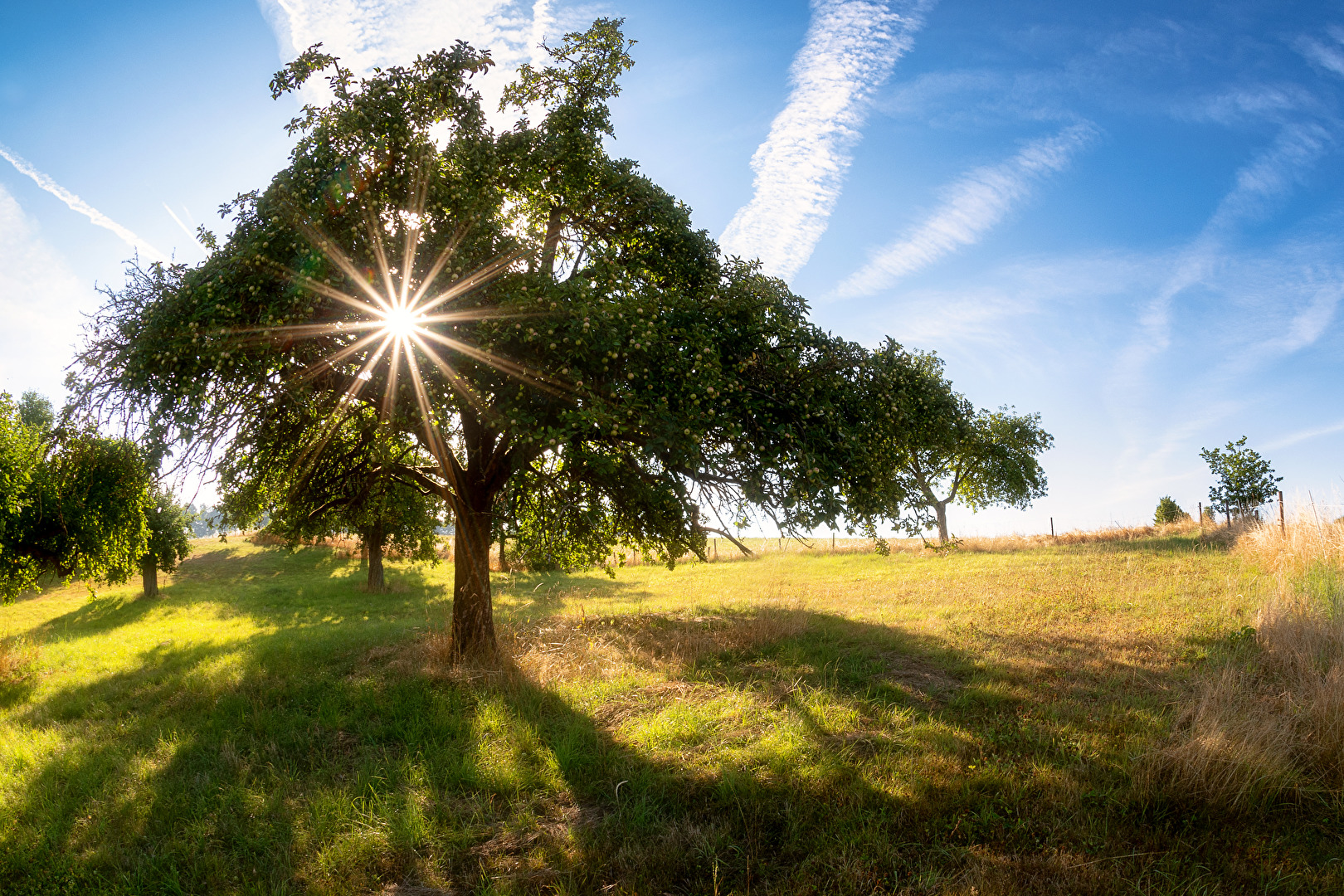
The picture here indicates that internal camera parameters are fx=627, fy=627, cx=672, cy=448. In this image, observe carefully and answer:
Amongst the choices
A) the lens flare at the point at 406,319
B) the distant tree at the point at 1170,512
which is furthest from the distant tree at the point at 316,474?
the distant tree at the point at 1170,512

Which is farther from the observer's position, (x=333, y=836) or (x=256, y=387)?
(x=256, y=387)

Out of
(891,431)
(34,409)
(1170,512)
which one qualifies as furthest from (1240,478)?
(34,409)

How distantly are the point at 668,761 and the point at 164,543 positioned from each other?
3431cm

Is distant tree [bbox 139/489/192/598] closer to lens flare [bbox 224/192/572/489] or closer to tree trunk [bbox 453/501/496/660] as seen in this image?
tree trunk [bbox 453/501/496/660]

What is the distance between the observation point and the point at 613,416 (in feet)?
28.9

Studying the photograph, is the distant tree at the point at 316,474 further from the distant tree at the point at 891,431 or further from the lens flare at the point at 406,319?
the distant tree at the point at 891,431

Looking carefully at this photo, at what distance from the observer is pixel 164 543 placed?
31500 mm

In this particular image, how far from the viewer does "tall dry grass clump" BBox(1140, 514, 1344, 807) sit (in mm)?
6625

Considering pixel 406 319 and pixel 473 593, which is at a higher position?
pixel 406 319

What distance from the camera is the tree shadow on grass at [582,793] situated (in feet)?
20.2

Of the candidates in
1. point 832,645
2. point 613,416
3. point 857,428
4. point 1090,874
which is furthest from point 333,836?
point 832,645

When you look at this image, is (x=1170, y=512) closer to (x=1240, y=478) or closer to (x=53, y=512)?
(x=1240, y=478)

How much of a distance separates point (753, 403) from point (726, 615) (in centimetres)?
1071

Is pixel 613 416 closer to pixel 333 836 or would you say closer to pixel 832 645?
pixel 333 836
